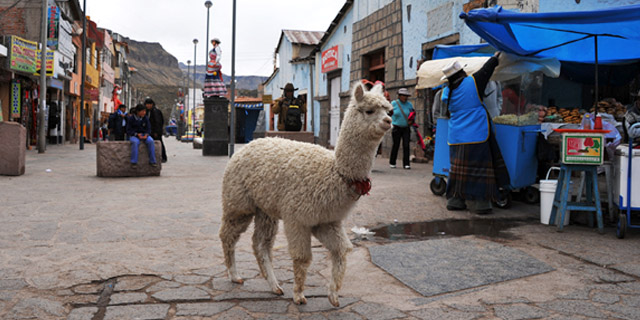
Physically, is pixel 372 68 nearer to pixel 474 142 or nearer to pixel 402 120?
pixel 402 120

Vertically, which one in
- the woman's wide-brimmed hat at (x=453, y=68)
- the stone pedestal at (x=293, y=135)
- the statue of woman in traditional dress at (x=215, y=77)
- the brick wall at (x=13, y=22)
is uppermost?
the brick wall at (x=13, y=22)

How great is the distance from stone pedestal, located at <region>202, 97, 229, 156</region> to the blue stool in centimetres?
1314

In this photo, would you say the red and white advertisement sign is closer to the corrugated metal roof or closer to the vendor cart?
the corrugated metal roof

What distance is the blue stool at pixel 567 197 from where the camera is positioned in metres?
5.28

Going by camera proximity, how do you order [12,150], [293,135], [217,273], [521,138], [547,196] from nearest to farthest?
1. [217,273]
2. [547,196]
3. [521,138]
4. [12,150]
5. [293,135]

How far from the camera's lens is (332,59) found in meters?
20.3

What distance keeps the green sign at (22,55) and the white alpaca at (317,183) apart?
702 inches

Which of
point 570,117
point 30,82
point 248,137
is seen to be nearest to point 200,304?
point 570,117

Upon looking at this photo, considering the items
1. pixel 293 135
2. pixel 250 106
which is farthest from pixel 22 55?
pixel 250 106

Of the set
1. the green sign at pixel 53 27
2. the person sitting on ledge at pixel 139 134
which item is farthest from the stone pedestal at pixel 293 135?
the green sign at pixel 53 27

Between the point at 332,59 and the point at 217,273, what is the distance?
1734 cm

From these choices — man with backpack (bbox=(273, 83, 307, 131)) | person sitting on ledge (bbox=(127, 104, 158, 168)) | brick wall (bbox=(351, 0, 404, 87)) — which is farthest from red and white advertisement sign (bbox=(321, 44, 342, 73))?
person sitting on ledge (bbox=(127, 104, 158, 168))

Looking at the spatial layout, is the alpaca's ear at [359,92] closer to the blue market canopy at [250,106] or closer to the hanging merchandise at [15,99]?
the hanging merchandise at [15,99]

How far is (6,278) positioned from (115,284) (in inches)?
32.1
